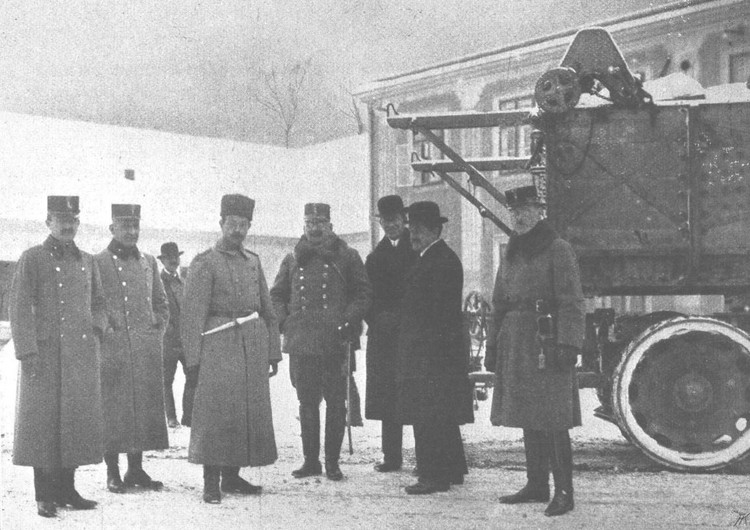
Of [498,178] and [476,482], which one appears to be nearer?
[476,482]

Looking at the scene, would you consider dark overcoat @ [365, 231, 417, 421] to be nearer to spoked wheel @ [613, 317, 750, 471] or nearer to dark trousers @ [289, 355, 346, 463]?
dark trousers @ [289, 355, 346, 463]

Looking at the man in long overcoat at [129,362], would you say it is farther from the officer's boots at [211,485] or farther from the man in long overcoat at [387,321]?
the man in long overcoat at [387,321]

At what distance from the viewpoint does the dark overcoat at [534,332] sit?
17.1 ft

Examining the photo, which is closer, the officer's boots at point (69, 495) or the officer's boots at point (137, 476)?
the officer's boots at point (69, 495)

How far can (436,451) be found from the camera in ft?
19.4

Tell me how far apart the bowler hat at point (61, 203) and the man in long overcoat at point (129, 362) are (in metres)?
0.64

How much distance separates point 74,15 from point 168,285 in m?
3.95

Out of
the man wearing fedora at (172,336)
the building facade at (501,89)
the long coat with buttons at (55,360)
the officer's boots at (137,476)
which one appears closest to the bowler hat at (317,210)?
the long coat with buttons at (55,360)

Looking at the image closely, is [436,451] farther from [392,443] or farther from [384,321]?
[384,321]

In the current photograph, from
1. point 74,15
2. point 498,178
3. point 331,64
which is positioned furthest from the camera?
point 498,178

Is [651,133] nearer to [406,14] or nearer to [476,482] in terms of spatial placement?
[406,14]

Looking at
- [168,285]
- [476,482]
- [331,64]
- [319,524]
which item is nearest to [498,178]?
[168,285]

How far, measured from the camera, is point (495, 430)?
340 inches

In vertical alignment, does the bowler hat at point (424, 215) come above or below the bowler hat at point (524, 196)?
below
